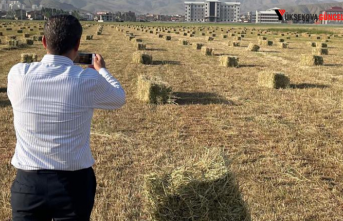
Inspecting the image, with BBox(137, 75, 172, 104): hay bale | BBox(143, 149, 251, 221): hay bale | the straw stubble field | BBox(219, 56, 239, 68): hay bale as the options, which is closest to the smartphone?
BBox(143, 149, 251, 221): hay bale

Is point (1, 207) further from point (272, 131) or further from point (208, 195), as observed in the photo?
point (272, 131)

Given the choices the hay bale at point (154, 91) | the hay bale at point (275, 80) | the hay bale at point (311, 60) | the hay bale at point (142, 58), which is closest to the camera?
the hay bale at point (154, 91)

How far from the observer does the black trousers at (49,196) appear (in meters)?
2.96

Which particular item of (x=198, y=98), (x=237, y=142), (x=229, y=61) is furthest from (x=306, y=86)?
(x=237, y=142)

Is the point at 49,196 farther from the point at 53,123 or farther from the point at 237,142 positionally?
the point at 237,142

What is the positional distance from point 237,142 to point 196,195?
4.88m

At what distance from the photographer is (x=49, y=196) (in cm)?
295

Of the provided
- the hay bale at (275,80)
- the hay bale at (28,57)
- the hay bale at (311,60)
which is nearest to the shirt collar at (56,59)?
the hay bale at (275,80)

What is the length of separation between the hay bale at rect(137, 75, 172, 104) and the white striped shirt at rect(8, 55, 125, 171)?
958 cm

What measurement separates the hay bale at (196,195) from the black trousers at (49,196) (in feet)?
4.92

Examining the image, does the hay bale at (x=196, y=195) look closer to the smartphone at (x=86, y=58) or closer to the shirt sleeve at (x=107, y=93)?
the shirt sleeve at (x=107, y=93)

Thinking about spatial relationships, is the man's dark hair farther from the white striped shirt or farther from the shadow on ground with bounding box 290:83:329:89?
the shadow on ground with bounding box 290:83:329:89

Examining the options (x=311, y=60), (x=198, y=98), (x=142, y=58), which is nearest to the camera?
(x=198, y=98)

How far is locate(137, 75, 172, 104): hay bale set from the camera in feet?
41.6
